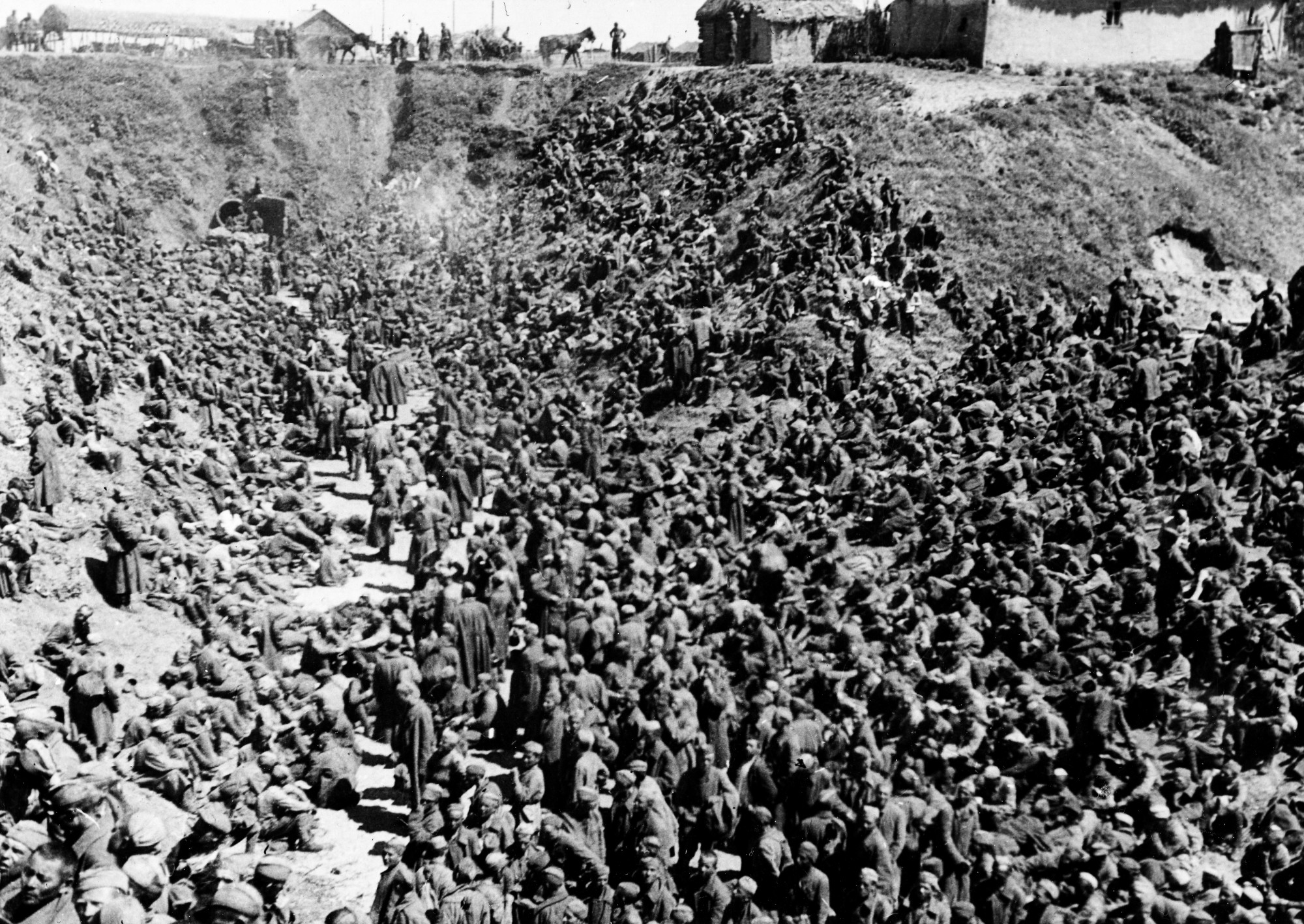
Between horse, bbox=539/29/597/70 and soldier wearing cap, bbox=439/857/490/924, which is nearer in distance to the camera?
soldier wearing cap, bbox=439/857/490/924

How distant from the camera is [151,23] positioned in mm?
Answer: 71688

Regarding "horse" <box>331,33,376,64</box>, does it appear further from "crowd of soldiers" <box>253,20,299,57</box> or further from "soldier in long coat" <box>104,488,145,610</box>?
"soldier in long coat" <box>104,488,145,610</box>

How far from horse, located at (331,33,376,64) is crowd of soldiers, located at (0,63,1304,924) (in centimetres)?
2610

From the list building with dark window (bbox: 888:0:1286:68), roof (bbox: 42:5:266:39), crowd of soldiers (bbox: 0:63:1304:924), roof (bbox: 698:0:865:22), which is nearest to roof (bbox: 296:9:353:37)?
roof (bbox: 42:5:266:39)

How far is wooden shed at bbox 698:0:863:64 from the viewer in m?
51.7

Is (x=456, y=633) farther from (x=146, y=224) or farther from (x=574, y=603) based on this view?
(x=146, y=224)

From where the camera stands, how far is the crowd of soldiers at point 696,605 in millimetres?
13711

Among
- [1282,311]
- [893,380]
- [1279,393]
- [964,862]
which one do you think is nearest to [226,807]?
[964,862]

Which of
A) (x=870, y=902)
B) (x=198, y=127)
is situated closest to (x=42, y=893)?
(x=870, y=902)

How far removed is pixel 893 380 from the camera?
29.5 metres

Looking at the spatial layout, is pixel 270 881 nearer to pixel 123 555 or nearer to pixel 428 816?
pixel 428 816

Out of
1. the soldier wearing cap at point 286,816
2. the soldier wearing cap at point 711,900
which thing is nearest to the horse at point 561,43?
the soldier wearing cap at point 286,816

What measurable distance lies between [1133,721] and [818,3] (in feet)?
130

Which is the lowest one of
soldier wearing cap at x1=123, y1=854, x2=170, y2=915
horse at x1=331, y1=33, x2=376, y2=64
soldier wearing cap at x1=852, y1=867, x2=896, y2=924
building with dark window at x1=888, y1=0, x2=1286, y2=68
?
soldier wearing cap at x1=852, y1=867, x2=896, y2=924
